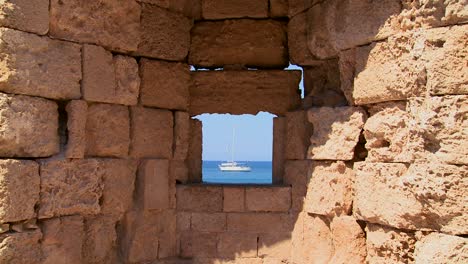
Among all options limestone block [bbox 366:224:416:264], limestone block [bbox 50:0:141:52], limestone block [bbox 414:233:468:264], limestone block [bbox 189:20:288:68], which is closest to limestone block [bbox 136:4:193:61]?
limestone block [bbox 50:0:141:52]

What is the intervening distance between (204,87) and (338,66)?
161 cm

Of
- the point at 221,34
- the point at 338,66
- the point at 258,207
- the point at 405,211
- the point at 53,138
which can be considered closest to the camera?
the point at 405,211

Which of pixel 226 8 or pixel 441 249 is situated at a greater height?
pixel 226 8

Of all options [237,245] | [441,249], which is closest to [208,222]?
[237,245]

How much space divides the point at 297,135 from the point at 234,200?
39.3 inches

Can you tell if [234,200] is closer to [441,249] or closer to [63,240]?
[63,240]

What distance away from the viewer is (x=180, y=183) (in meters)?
6.06

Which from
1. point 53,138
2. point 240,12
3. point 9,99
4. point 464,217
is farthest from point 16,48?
point 464,217

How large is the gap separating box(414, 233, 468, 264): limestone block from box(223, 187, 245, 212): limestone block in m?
2.19

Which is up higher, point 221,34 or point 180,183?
point 221,34

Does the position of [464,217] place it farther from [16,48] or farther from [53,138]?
[16,48]

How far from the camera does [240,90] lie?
6.33 meters

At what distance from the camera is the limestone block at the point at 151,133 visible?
5.52 meters

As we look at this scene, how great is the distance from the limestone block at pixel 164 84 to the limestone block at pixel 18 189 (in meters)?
1.49
